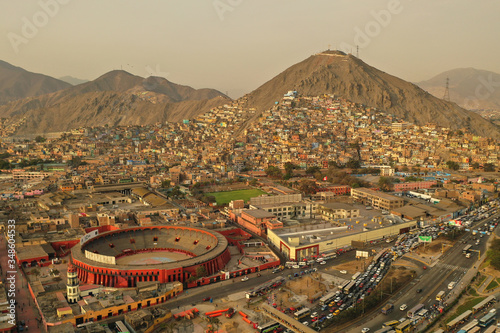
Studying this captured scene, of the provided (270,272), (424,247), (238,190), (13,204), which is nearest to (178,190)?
(238,190)

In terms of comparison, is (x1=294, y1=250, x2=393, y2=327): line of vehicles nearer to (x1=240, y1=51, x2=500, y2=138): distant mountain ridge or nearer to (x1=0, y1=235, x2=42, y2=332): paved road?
(x1=0, y1=235, x2=42, y2=332): paved road

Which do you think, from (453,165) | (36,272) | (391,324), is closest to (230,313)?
(391,324)

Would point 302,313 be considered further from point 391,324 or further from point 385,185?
point 385,185

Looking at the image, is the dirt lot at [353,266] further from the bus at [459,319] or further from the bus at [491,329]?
the bus at [491,329]

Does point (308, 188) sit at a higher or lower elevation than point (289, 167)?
lower

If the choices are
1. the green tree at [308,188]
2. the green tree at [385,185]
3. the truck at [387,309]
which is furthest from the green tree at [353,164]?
the truck at [387,309]
